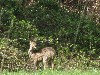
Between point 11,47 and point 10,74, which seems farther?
point 11,47

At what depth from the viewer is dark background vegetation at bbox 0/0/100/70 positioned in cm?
1852

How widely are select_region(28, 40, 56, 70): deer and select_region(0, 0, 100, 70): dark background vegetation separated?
52 cm

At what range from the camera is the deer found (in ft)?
55.4

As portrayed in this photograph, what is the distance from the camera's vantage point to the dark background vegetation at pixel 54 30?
1852 cm

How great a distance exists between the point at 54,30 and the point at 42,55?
4206 mm

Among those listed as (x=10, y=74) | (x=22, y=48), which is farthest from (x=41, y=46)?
(x=10, y=74)

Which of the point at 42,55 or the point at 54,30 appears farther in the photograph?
the point at 54,30

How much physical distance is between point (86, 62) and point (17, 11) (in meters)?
4.88

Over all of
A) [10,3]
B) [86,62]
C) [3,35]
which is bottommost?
[86,62]

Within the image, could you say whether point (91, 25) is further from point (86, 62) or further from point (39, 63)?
point (39, 63)

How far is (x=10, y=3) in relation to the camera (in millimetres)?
21828

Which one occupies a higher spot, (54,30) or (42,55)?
(54,30)

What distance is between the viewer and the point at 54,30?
2109 centimetres

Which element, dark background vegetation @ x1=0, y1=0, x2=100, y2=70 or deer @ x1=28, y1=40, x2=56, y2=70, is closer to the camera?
deer @ x1=28, y1=40, x2=56, y2=70
